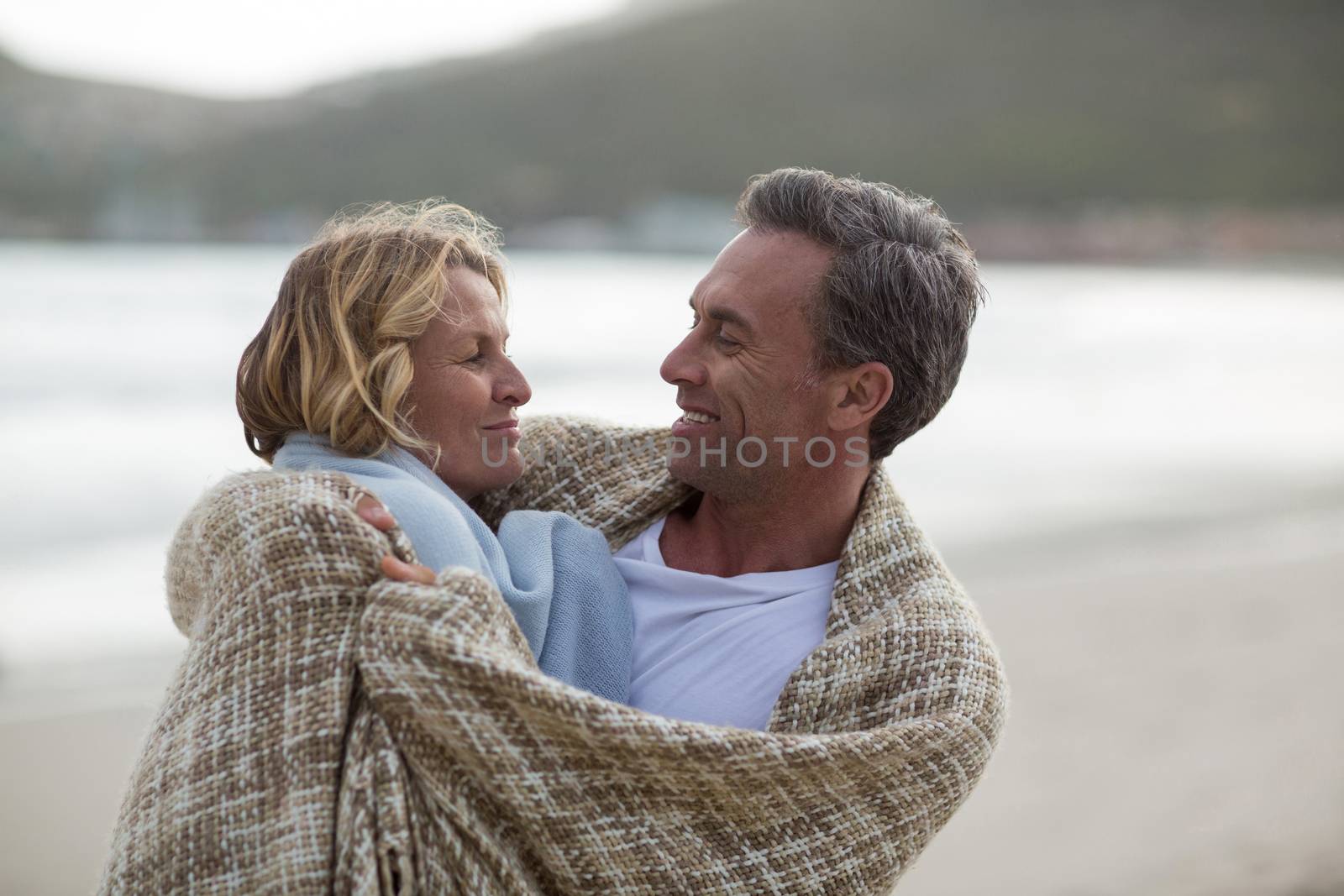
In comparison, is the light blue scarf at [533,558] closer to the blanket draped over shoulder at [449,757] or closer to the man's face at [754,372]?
the blanket draped over shoulder at [449,757]

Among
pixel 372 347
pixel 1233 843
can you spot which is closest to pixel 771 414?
pixel 372 347

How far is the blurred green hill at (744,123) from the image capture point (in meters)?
30.5

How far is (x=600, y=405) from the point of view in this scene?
13.3 m

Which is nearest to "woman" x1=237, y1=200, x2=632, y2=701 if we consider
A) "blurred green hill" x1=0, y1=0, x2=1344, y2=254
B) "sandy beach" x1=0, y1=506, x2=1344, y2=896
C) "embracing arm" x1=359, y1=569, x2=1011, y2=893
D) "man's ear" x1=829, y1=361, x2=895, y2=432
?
"embracing arm" x1=359, y1=569, x2=1011, y2=893

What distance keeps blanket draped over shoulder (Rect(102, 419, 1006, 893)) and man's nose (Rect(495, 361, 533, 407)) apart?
1.28 feet

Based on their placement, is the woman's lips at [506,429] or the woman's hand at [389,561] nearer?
the woman's hand at [389,561]

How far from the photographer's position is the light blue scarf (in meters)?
1.76

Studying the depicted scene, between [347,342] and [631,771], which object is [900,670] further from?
[347,342]

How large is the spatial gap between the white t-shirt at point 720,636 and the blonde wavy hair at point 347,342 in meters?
0.50

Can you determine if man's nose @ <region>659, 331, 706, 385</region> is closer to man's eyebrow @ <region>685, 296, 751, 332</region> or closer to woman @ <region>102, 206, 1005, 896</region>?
man's eyebrow @ <region>685, 296, 751, 332</region>

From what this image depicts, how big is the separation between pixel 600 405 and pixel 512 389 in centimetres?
1126

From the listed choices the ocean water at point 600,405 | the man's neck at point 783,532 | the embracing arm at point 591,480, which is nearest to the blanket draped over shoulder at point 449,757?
the man's neck at point 783,532

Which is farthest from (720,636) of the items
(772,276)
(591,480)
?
(772,276)

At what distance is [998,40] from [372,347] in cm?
5829
